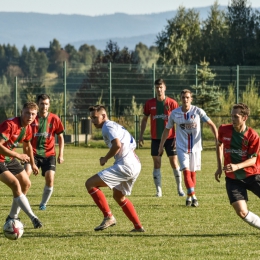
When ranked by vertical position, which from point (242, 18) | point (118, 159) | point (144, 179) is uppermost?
point (242, 18)

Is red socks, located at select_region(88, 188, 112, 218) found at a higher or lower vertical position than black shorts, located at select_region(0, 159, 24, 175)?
lower

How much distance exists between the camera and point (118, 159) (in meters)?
9.80

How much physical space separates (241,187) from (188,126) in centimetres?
363

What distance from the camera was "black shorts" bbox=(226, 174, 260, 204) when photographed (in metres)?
9.24

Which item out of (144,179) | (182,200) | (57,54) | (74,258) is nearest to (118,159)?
(74,258)

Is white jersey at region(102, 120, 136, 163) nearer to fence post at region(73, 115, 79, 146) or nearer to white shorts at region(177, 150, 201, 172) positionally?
white shorts at region(177, 150, 201, 172)

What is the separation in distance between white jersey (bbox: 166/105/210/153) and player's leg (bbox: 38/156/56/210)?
204cm

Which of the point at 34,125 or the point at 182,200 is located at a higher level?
the point at 34,125

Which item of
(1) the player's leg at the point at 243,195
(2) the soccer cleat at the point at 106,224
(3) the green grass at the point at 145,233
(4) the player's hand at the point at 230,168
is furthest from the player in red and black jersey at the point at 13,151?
(1) the player's leg at the point at 243,195

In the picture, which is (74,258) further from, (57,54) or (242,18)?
(57,54)

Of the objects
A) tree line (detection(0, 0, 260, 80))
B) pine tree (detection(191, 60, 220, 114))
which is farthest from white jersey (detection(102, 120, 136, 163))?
tree line (detection(0, 0, 260, 80))

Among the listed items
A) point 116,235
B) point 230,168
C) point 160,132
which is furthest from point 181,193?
point 230,168

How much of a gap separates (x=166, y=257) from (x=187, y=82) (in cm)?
3210

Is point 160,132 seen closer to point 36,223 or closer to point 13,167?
point 13,167
